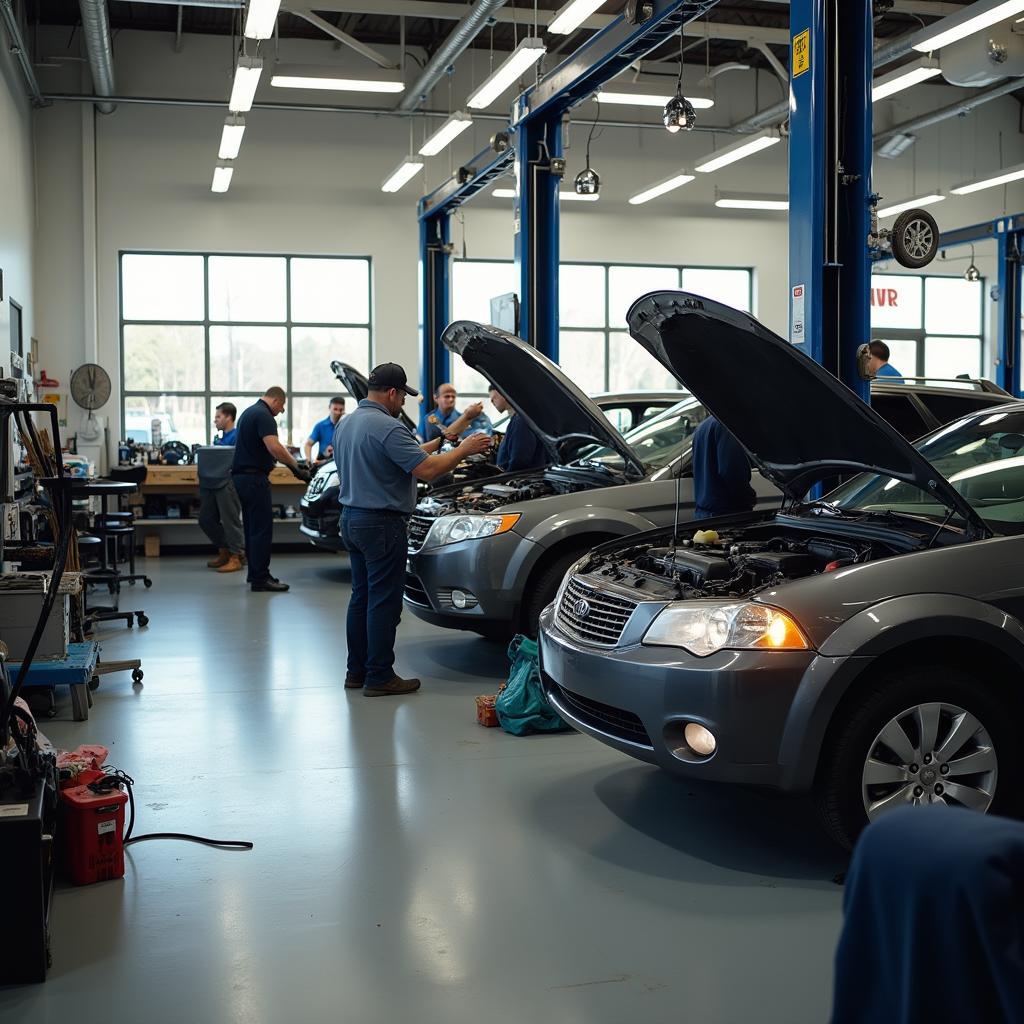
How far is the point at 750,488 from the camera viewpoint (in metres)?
6.03

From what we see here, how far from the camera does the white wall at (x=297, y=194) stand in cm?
1503

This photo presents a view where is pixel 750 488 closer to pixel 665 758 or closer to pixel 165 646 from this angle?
pixel 665 758

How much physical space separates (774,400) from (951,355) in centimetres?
1669

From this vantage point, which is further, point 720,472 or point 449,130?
point 449,130

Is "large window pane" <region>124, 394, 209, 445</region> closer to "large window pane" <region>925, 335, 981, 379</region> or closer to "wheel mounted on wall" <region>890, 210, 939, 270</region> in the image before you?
"wheel mounted on wall" <region>890, 210, 939, 270</region>

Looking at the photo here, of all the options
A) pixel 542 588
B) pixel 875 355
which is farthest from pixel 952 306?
pixel 542 588

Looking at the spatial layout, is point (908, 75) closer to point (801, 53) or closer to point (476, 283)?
point (801, 53)

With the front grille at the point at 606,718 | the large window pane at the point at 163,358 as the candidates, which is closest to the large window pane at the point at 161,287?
the large window pane at the point at 163,358

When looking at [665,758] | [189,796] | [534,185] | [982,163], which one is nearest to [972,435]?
[665,758]

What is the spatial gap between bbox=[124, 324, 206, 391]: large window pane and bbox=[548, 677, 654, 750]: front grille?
41.8 feet

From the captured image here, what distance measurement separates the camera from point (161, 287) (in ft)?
51.5

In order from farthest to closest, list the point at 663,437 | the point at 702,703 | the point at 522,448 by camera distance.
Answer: the point at 522,448
the point at 663,437
the point at 702,703

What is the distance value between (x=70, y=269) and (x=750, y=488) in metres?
11.7

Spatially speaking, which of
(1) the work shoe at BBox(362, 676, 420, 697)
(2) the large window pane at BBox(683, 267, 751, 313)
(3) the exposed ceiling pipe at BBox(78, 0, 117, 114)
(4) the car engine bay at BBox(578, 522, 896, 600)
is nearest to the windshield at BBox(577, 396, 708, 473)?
(1) the work shoe at BBox(362, 676, 420, 697)
